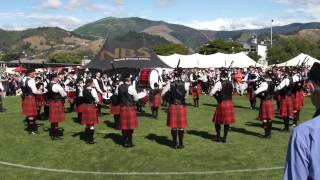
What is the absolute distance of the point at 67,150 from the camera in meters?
10.3

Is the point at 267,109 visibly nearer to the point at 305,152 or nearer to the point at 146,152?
the point at 146,152

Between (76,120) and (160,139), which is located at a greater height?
(76,120)

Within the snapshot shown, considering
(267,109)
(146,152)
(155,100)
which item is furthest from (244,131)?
(146,152)

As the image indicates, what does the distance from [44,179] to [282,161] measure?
15.8ft

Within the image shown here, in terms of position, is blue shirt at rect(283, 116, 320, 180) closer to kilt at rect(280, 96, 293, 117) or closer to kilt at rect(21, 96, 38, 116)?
kilt at rect(21, 96, 38, 116)

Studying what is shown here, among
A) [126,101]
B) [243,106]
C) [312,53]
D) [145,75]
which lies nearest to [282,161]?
[126,101]

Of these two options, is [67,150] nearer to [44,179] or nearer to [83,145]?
[83,145]

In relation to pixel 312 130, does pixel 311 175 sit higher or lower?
lower

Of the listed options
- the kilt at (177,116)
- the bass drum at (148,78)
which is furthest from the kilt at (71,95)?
the kilt at (177,116)

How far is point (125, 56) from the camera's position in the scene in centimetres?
2020

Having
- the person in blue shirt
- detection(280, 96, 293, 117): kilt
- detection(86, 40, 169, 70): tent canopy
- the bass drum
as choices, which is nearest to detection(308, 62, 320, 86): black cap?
the person in blue shirt

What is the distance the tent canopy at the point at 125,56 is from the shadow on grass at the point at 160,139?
804 cm

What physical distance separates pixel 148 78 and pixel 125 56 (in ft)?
12.6

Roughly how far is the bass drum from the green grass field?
267cm
